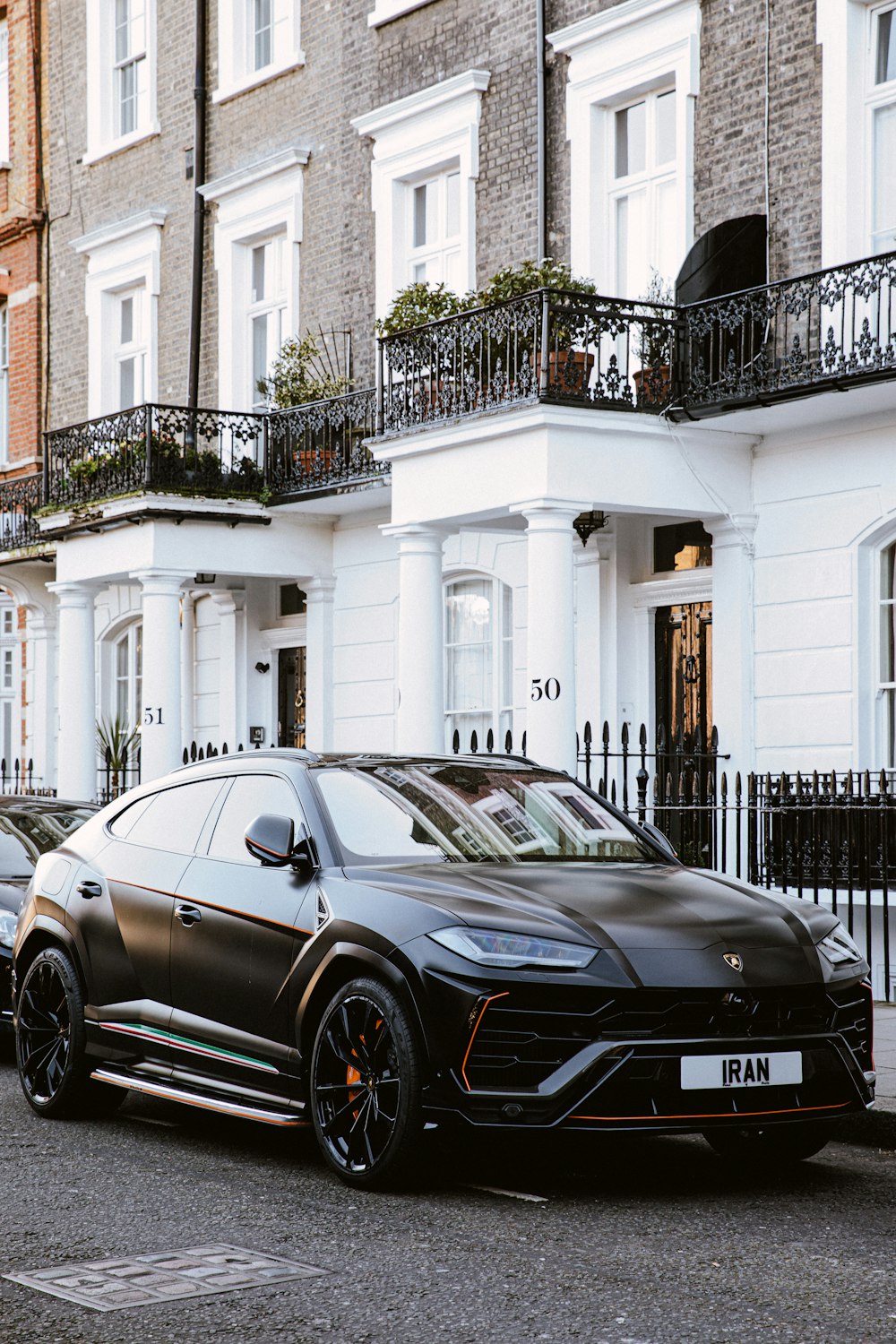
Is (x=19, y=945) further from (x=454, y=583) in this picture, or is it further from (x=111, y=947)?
(x=454, y=583)

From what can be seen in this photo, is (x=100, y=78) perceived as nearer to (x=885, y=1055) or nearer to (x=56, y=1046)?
(x=56, y=1046)

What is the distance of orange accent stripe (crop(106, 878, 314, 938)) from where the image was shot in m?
6.96

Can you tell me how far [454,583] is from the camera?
789 inches

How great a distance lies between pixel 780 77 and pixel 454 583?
6680mm

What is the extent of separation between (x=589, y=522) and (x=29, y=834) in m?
7.60

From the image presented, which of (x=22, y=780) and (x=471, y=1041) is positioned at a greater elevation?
(x=22, y=780)

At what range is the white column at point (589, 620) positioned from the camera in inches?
705

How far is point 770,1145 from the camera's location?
23.0ft

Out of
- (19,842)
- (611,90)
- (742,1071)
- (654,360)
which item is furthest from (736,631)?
(742,1071)

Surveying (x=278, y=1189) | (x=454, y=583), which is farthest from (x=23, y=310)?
(x=278, y=1189)

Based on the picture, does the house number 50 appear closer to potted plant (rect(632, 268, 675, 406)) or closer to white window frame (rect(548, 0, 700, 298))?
potted plant (rect(632, 268, 675, 406))

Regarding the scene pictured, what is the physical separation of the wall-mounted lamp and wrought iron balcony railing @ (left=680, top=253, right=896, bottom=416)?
1.99m

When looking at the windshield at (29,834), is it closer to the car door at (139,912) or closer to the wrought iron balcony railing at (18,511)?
the car door at (139,912)

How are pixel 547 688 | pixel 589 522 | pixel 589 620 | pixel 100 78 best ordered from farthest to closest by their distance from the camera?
pixel 100 78
pixel 589 620
pixel 589 522
pixel 547 688
